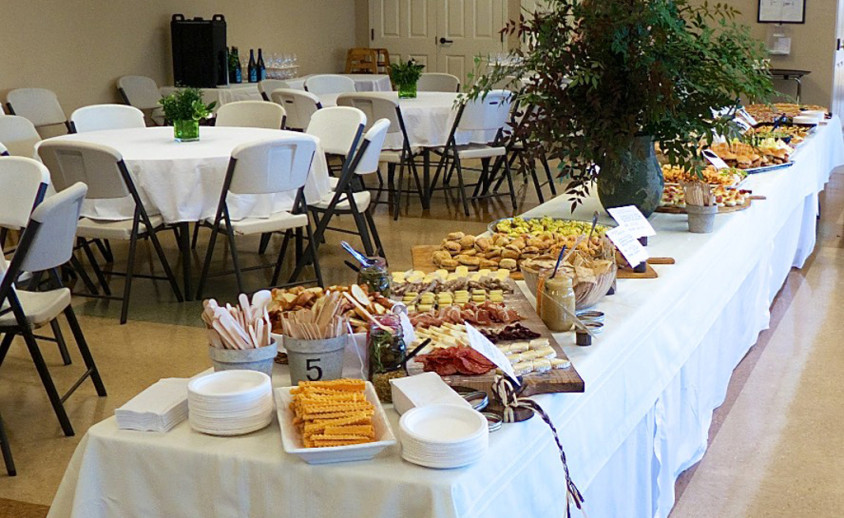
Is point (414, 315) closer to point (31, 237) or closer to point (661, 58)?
point (661, 58)

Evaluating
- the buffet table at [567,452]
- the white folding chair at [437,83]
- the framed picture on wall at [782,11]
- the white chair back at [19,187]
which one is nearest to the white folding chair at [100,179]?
the white chair back at [19,187]

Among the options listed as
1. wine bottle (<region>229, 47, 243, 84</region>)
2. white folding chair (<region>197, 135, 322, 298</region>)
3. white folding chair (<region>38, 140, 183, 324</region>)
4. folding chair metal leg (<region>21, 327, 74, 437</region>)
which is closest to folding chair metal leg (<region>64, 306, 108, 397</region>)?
folding chair metal leg (<region>21, 327, 74, 437</region>)

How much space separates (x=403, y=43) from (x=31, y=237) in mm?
9785

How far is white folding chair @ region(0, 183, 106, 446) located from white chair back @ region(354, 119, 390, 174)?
6.91 ft

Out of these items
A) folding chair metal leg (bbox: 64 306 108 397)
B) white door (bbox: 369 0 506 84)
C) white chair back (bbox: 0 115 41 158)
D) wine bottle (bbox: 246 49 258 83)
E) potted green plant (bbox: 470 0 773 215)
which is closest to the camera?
potted green plant (bbox: 470 0 773 215)

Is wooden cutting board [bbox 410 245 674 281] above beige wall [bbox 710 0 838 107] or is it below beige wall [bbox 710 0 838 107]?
below

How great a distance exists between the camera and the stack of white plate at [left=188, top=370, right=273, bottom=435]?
180cm

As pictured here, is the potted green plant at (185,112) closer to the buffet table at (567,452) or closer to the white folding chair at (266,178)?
the white folding chair at (266,178)

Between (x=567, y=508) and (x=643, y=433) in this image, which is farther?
(x=643, y=433)

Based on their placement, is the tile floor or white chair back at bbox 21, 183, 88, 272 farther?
white chair back at bbox 21, 183, 88, 272

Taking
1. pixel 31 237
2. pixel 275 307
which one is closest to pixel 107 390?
pixel 31 237

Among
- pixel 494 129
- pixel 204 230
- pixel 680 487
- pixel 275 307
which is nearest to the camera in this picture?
pixel 275 307

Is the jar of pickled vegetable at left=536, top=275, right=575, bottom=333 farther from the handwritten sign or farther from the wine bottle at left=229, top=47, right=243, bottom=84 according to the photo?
the wine bottle at left=229, top=47, right=243, bottom=84

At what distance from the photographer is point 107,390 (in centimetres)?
399
